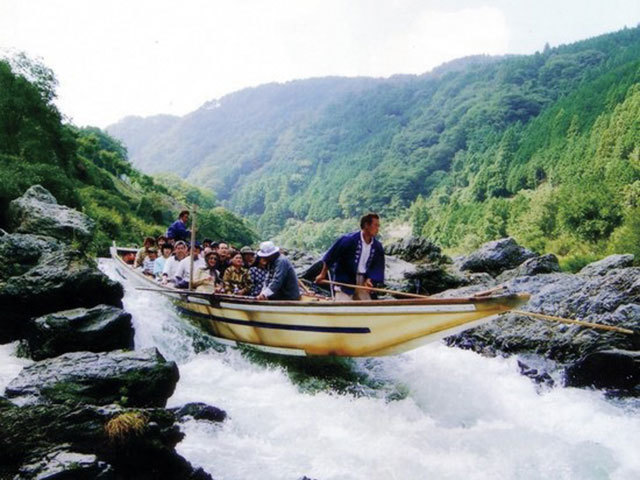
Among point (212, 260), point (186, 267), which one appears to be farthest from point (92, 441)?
point (186, 267)

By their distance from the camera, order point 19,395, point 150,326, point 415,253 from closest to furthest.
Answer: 1. point 19,395
2. point 150,326
3. point 415,253

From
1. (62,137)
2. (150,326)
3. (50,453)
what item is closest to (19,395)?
(50,453)

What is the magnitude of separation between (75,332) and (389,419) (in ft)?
17.8

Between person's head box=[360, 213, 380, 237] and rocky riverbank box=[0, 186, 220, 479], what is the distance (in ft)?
12.3

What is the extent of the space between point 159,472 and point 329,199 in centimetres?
17300

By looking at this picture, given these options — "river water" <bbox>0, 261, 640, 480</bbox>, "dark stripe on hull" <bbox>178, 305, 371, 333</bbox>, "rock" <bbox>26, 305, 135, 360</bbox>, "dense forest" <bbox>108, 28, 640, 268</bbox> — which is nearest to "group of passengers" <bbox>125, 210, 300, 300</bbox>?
"dark stripe on hull" <bbox>178, 305, 371, 333</bbox>

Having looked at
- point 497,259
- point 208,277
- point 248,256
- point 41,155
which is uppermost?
point 41,155

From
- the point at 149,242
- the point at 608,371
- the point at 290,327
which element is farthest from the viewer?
the point at 149,242

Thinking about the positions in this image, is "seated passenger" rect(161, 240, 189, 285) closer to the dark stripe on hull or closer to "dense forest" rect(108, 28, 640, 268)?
the dark stripe on hull

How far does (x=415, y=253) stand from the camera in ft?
112

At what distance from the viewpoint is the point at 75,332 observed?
28.0ft

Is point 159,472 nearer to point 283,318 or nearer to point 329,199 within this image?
point 283,318

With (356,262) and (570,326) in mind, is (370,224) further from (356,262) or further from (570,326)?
(570,326)

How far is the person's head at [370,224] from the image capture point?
855 cm
